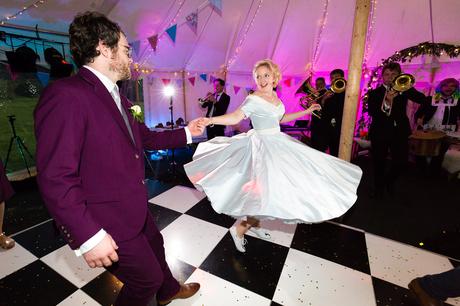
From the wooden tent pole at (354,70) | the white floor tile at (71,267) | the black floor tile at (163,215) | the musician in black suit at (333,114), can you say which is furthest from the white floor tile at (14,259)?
the musician in black suit at (333,114)

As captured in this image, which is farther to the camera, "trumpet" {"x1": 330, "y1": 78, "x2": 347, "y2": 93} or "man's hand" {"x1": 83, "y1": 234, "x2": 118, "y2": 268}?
"trumpet" {"x1": 330, "y1": 78, "x2": 347, "y2": 93}

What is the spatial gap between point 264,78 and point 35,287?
7.88ft

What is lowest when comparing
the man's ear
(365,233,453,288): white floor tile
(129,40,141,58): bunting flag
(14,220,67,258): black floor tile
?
(14,220,67,258): black floor tile

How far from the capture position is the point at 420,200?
3.25 metres

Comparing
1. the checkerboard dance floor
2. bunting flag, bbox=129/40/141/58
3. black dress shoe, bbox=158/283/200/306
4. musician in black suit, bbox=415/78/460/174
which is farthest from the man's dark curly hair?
musician in black suit, bbox=415/78/460/174

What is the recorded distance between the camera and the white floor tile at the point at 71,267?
5.91 feet

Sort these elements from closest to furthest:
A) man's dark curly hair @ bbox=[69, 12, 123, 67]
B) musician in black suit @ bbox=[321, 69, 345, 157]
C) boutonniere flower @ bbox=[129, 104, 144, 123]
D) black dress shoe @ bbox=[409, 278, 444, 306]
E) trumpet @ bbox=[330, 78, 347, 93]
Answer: man's dark curly hair @ bbox=[69, 12, 123, 67], boutonniere flower @ bbox=[129, 104, 144, 123], black dress shoe @ bbox=[409, 278, 444, 306], trumpet @ bbox=[330, 78, 347, 93], musician in black suit @ bbox=[321, 69, 345, 157]

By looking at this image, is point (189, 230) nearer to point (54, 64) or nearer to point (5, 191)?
point (5, 191)

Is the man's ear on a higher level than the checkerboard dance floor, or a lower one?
higher

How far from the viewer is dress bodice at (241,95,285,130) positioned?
2016 mm

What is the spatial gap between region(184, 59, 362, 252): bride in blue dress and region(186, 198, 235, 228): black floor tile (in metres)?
0.54

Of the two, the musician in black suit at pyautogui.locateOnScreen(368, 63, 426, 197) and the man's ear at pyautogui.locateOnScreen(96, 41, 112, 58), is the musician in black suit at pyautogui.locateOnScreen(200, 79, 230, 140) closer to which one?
the musician in black suit at pyautogui.locateOnScreen(368, 63, 426, 197)

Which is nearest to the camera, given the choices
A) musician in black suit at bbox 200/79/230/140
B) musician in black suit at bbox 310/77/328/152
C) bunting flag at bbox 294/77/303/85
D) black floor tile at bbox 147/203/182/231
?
black floor tile at bbox 147/203/182/231

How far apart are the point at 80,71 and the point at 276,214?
1424mm
